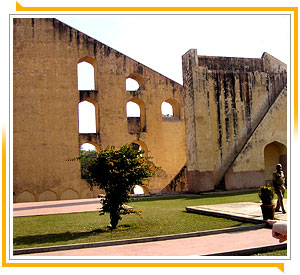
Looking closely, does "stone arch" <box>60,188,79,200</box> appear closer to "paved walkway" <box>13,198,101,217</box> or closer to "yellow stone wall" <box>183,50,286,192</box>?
"paved walkway" <box>13,198,101,217</box>

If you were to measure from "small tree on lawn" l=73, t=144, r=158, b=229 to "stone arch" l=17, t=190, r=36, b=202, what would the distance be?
11.9 metres

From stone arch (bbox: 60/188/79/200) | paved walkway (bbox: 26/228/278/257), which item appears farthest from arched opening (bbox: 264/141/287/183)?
paved walkway (bbox: 26/228/278/257)

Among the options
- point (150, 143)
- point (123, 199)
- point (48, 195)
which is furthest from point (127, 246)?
point (150, 143)

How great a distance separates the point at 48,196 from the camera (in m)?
19.4

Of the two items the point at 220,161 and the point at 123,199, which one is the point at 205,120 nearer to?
the point at 220,161

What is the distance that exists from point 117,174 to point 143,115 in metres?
14.1

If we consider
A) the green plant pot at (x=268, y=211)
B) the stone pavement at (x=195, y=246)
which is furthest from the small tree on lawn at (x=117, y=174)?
the green plant pot at (x=268, y=211)

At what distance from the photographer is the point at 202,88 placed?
711 inches

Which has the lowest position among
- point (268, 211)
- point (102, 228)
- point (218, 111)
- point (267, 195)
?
point (102, 228)

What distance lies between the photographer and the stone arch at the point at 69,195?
64.4 feet

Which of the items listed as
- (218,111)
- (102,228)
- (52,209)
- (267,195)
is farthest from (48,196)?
(267,195)

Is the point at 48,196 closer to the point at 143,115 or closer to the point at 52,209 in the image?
the point at 52,209

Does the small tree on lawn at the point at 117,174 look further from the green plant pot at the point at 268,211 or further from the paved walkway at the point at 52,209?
the paved walkway at the point at 52,209

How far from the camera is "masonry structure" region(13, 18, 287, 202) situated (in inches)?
710
